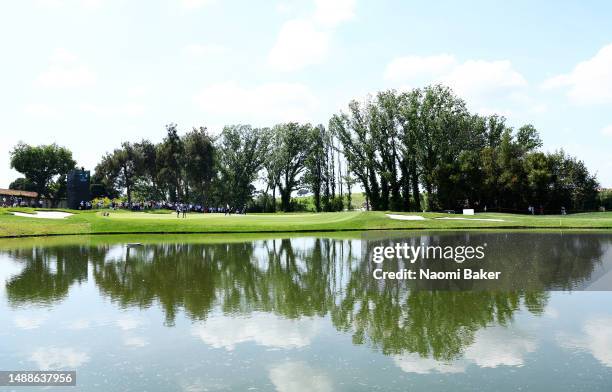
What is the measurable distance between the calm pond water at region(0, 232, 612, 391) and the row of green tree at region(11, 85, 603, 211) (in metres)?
58.6

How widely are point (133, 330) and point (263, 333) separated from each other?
3.13 metres

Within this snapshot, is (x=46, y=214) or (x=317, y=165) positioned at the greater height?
(x=317, y=165)

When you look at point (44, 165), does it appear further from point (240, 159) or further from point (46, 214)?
point (46, 214)

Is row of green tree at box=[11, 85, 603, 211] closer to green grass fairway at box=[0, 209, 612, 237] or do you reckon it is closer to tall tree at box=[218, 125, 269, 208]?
tall tree at box=[218, 125, 269, 208]

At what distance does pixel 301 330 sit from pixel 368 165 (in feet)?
260

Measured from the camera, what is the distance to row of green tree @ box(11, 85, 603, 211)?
77.2m

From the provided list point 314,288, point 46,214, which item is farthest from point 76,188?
point 314,288

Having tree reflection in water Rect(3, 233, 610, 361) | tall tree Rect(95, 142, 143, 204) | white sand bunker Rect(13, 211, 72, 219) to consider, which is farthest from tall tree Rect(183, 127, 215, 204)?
tree reflection in water Rect(3, 233, 610, 361)

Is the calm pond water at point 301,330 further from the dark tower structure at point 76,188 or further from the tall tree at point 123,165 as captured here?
the tall tree at point 123,165

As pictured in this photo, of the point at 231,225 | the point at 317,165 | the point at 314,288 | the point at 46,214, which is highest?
the point at 317,165

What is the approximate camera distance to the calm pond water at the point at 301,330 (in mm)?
8602

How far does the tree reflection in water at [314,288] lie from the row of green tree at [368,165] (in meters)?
49.4

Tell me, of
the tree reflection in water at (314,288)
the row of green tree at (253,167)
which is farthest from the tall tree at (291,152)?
the tree reflection in water at (314,288)

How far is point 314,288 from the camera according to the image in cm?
1712
